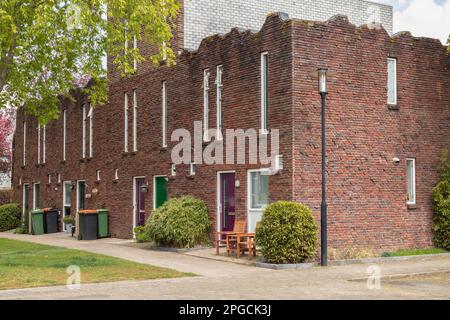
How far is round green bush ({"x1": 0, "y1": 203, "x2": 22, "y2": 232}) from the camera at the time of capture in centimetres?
3359

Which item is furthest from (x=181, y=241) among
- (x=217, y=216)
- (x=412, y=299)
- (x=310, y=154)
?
(x=412, y=299)

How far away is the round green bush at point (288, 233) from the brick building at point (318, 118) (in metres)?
1.02

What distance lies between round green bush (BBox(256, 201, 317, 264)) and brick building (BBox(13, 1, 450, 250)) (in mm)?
1024

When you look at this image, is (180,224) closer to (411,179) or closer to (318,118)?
(318,118)

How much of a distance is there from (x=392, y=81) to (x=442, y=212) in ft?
12.9

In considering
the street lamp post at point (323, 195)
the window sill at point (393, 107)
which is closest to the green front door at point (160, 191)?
the street lamp post at point (323, 195)

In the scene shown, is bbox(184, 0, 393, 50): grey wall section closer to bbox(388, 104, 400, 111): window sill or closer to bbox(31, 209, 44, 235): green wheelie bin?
bbox(388, 104, 400, 111): window sill

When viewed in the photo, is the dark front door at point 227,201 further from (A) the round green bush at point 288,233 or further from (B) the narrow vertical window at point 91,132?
(B) the narrow vertical window at point 91,132

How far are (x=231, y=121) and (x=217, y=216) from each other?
2806 mm

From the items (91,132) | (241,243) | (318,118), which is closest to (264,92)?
(318,118)

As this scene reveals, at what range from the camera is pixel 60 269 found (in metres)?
15.5

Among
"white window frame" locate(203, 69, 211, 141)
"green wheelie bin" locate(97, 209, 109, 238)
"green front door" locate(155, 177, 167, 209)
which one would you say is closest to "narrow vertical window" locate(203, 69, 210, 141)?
"white window frame" locate(203, 69, 211, 141)

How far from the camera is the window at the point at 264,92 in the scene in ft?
60.2
